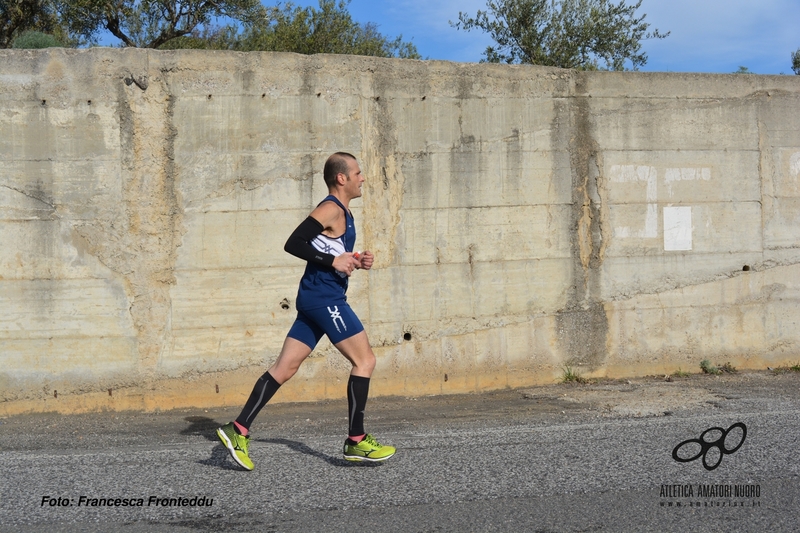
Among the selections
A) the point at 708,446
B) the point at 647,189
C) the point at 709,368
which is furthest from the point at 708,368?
the point at 708,446

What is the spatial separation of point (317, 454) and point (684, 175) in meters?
5.09

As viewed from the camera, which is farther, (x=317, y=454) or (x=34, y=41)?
(x=34, y=41)

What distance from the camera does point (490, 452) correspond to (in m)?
5.40

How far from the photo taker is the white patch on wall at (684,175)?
8352 mm

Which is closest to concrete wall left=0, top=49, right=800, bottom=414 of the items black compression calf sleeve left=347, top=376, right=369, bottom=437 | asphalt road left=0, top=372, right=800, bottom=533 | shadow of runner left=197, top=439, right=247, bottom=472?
asphalt road left=0, top=372, right=800, bottom=533

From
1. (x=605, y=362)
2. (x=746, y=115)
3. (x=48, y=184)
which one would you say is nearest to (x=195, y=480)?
(x=48, y=184)

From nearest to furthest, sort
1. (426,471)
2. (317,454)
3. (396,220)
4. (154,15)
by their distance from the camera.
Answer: (426,471) < (317,454) < (396,220) < (154,15)

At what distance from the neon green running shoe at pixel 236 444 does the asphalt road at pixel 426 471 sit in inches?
3.7

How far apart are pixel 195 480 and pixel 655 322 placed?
5.25 metres

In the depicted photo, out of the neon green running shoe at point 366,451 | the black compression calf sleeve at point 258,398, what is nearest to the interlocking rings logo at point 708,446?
the neon green running shoe at point 366,451

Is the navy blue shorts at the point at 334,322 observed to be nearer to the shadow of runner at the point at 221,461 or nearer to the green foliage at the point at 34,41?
the shadow of runner at the point at 221,461

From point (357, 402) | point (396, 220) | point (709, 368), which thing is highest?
point (396, 220)

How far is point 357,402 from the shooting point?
514cm

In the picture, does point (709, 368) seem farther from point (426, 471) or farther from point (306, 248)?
point (306, 248)
